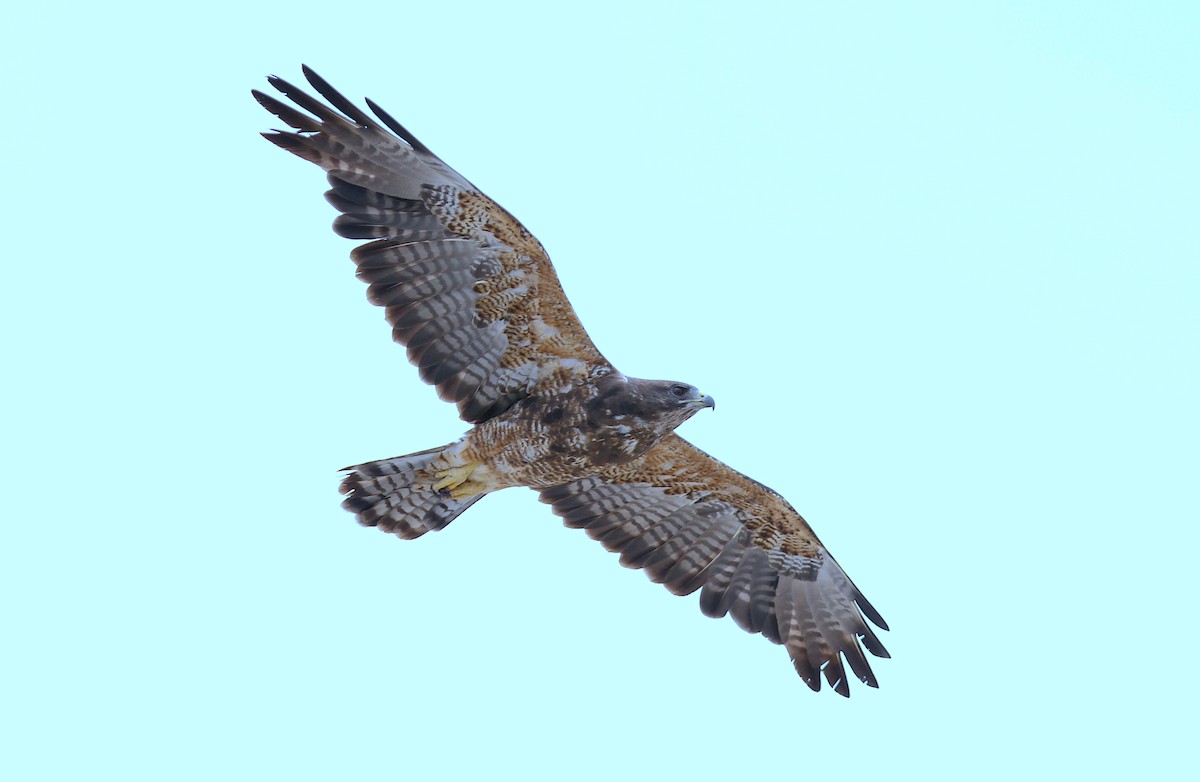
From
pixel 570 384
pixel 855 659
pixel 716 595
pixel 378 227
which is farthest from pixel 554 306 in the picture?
pixel 855 659

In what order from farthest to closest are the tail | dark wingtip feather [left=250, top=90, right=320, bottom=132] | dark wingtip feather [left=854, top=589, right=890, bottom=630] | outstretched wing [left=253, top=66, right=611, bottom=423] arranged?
dark wingtip feather [left=854, top=589, right=890, bottom=630], the tail, outstretched wing [left=253, top=66, right=611, bottom=423], dark wingtip feather [left=250, top=90, right=320, bottom=132]

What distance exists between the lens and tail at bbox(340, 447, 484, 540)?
13.0 metres

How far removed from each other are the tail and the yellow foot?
0.07 metres

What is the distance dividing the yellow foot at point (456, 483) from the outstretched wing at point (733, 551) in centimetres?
105

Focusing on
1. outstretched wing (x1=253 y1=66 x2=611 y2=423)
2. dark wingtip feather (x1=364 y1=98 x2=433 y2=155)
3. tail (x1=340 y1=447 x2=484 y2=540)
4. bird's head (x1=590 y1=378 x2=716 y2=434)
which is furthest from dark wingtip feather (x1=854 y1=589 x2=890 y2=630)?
dark wingtip feather (x1=364 y1=98 x2=433 y2=155)

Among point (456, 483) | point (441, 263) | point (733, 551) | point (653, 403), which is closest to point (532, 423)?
point (456, 483)

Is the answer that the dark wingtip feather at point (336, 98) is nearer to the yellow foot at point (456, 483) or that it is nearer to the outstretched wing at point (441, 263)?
the outstretched wing at point (441, 263)

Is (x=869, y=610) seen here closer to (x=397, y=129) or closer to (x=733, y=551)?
(x=733, y=551)

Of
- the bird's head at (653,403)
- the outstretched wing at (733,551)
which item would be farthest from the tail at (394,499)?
the bird's head at (653,403)

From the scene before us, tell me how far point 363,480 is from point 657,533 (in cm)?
284

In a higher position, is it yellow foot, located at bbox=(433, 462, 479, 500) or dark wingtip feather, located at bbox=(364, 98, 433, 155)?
dark wingtip feather, located at bbox=(364, 98, 433, 155)

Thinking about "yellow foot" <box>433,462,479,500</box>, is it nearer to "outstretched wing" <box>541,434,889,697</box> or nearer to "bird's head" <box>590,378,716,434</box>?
"outstretched wing" <box>541,434,889,697</box>

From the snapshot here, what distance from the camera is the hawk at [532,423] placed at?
11.8 meters

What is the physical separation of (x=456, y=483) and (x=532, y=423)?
1012 mm
